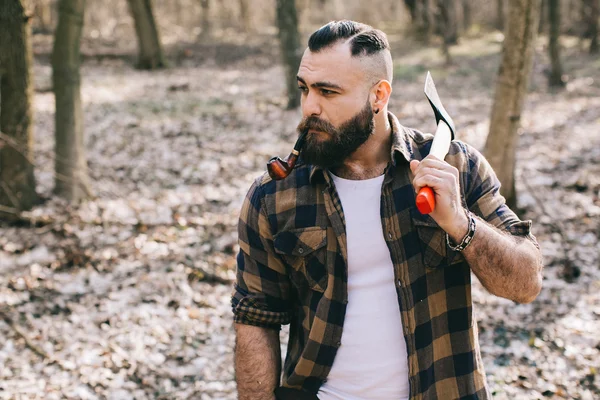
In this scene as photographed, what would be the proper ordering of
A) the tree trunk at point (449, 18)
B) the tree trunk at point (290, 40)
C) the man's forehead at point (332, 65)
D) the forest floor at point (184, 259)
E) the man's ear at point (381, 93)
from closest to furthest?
the man's forehead at point (332, 65), the man's ear at point (381, 93), the forest floor at point (184, 259), the tree trunk at point (290, 40), the tree trunk at point (449, 18)

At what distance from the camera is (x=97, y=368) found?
16.4 ft

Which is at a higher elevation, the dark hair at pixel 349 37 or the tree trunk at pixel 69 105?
the dark hair at pixel 349 37

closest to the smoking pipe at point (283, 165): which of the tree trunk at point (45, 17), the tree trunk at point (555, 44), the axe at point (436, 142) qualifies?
the axe at point (436, 142)

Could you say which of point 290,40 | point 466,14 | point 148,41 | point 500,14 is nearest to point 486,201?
point 290,40

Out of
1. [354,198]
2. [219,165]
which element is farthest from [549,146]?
[354,198]

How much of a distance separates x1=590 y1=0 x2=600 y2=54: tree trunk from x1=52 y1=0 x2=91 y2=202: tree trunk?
58.8 ft

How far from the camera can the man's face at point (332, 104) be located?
2383 millimetres

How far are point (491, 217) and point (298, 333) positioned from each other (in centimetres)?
95

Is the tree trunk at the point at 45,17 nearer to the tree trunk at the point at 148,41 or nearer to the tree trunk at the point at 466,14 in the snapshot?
the tree trunk at the point at 148,41

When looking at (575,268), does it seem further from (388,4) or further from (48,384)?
(388,4)

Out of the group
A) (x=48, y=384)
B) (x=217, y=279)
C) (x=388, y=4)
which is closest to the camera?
(x=48, y=384)

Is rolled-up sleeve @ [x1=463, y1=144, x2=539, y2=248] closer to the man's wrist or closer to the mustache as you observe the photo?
the man's wrist

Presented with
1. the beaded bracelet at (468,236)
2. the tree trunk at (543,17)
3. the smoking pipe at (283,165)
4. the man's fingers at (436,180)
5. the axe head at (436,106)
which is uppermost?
the tree trunk at (543,17)

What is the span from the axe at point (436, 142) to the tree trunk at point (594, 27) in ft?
67.4
